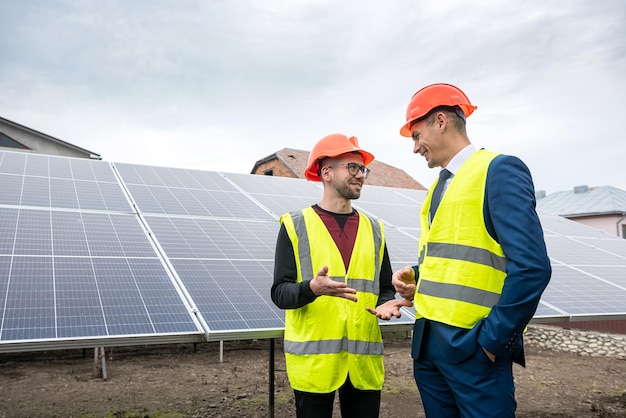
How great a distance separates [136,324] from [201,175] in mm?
5891

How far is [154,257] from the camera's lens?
17.2ft

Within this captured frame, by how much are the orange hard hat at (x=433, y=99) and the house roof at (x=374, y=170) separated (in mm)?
21207

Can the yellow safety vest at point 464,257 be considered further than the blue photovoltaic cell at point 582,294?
No

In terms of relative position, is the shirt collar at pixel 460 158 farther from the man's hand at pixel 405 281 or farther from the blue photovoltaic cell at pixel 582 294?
the blue photovoltaic cell at pixel 582 294

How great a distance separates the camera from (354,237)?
138 inches

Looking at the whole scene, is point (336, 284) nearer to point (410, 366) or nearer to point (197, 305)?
Answer: point (197, 305)

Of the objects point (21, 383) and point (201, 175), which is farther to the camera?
point (201, 175)

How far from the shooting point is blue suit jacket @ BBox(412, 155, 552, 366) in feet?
Result: 7.67

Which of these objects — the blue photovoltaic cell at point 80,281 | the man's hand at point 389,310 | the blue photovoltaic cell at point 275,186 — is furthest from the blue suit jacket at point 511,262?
the blue photovoltaic cell at point 275,186

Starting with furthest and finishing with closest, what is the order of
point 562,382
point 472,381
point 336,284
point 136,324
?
point 562,382 < point 136,324 < point 336,284 < point 472,381

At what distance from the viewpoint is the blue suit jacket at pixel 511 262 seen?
234 centimetres

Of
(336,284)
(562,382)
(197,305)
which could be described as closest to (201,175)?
(197,305)

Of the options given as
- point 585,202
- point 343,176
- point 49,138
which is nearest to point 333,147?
point 343,176

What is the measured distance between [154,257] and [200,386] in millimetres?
4347
